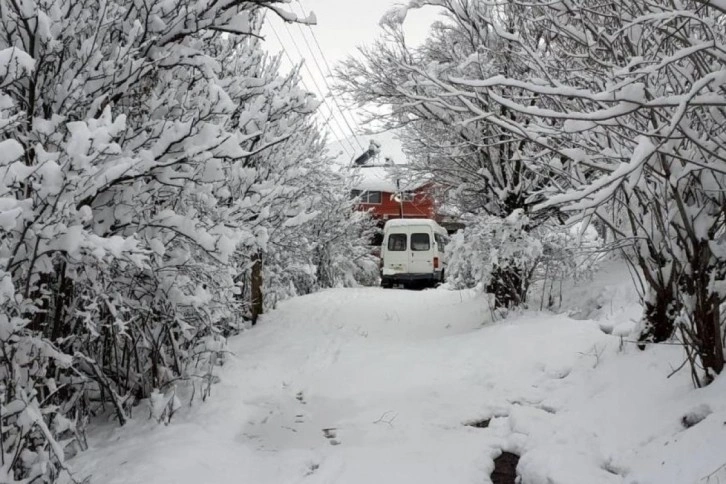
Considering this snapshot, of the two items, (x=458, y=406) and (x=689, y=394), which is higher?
(x=689, y=394)

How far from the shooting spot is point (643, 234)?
408 centimetres

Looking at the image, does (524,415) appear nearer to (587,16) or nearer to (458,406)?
(458,406)

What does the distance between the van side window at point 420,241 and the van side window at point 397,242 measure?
318 mm

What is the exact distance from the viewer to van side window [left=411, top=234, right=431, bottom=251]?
17547 mm

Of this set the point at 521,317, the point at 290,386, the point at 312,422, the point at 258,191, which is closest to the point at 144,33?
the point at 258,191

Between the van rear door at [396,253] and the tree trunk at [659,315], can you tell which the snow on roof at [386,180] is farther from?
the tree trunk at [659,315]

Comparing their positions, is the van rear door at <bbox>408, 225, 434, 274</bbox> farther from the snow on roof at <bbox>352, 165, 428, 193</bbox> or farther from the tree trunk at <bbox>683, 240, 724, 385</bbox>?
the tree trunk at <bbox>683, 240, 724, 385</bbox>

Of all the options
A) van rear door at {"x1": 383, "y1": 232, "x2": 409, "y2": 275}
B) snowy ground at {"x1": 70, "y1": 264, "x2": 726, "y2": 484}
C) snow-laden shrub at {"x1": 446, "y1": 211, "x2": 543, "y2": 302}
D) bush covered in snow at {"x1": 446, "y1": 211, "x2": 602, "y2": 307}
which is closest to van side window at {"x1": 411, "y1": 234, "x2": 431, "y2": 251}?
van rear door at {"x1": 383, "y1": 232, "x2": 409, "y2": 275}

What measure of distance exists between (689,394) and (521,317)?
13.2 ft

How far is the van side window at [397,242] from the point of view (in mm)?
17750

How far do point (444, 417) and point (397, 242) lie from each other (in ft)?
44.5

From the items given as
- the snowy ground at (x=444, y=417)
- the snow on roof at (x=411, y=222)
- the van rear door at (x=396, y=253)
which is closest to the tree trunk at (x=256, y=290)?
the snowy ground at (x=444, y=417)

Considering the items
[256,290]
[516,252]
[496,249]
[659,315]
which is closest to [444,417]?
[659,315]

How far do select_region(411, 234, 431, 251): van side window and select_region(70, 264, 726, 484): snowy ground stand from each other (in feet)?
34.0
